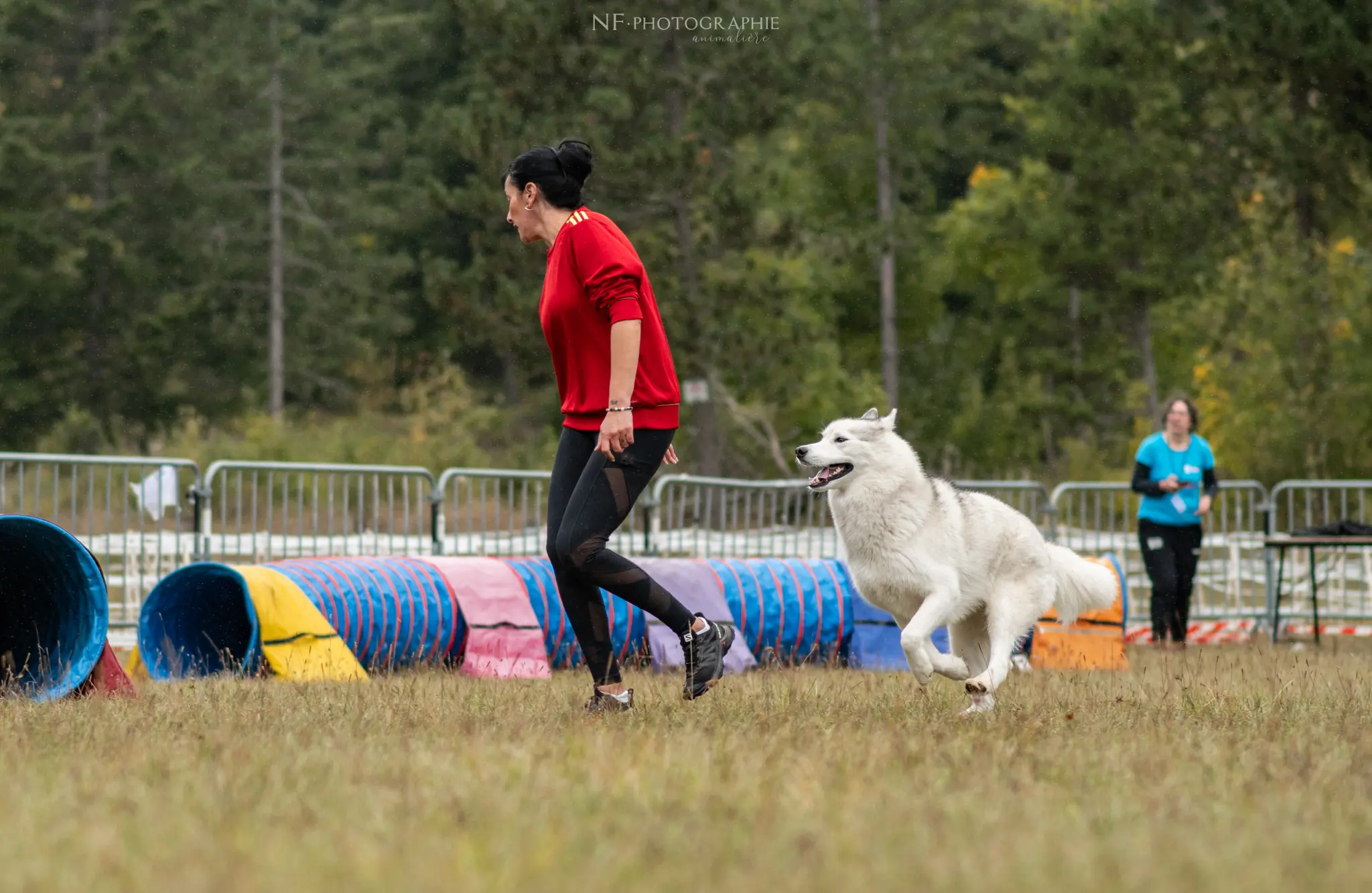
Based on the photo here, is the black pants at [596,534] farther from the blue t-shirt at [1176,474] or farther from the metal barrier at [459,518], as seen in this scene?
the blue t-shirt at [1176,474]

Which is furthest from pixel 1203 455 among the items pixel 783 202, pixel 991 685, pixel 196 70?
pixel 196 70

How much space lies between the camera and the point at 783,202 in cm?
3281

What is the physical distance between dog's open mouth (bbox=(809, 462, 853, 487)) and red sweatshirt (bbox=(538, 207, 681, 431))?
1.28m

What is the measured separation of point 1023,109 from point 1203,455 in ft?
76.3

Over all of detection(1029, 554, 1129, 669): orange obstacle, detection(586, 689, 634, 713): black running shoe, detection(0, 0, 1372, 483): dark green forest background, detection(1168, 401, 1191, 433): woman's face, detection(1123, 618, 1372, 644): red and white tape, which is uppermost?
detection(0, 0, 1372, 483): dark green forest background

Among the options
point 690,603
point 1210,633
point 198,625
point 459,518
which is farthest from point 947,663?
point 1210,633

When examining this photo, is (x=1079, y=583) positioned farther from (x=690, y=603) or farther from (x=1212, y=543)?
(x=1212, y=543)

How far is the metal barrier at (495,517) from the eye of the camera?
12.9m

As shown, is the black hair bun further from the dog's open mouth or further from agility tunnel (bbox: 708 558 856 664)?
agility tunnel (bbox: 708 558 856 664)

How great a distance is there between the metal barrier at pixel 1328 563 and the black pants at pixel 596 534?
10.3m

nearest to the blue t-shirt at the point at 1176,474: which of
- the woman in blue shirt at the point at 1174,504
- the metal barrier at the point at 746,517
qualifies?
the woman in blue shirt at the point at 1174,504

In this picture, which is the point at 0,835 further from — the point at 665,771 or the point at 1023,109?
the point at 1023,109

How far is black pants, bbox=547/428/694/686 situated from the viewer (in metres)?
5.52

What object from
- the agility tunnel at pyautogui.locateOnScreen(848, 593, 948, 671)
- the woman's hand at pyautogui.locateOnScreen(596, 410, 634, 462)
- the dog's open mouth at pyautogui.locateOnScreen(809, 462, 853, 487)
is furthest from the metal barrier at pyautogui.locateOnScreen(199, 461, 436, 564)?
the woman's hand at pyautogui.locateOnScreen(596, 410, 634, 462)
